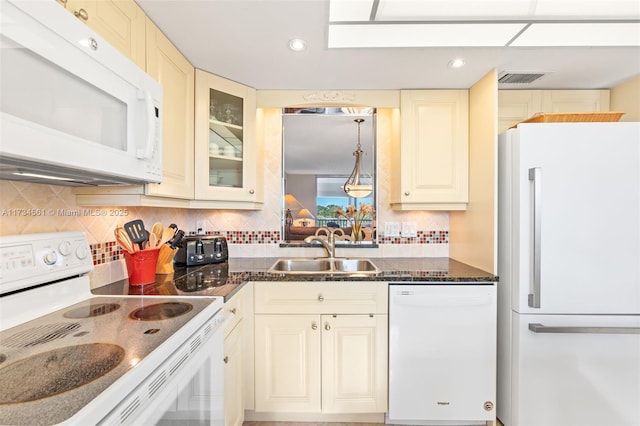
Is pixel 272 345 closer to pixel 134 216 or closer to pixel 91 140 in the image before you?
pixel 134 216

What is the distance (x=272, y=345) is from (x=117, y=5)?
1.70 m

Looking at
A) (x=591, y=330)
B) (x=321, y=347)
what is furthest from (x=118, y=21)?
(x=591, y=330)

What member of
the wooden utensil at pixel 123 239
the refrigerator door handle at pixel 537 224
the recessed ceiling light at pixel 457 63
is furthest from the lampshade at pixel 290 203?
the refrigerator door handle at pixel 537 224

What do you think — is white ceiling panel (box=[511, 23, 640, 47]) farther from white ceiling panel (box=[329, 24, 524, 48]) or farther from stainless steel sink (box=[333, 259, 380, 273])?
stainless steel sink (box=[333, 259, 380, 273])

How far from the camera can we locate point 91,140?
2.83 feet

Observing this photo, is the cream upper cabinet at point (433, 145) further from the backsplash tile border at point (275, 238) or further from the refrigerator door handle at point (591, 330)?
the refrigerator door handle at point (591, 330)

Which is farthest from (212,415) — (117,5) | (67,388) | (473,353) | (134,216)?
(117,5)

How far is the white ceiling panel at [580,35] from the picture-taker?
139 cm

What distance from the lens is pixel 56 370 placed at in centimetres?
67

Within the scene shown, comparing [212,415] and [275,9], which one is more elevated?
[275,9]

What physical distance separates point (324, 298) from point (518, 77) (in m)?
1.81

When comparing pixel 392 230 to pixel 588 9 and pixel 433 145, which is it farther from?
pixel 588 9

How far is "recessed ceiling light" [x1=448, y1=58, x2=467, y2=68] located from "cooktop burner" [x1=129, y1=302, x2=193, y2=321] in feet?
Answer: 5.90

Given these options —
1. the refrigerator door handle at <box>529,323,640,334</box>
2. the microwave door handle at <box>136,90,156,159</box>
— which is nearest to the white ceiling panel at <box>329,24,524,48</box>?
the microwave door handle at <box>136,90,156,159</box>
